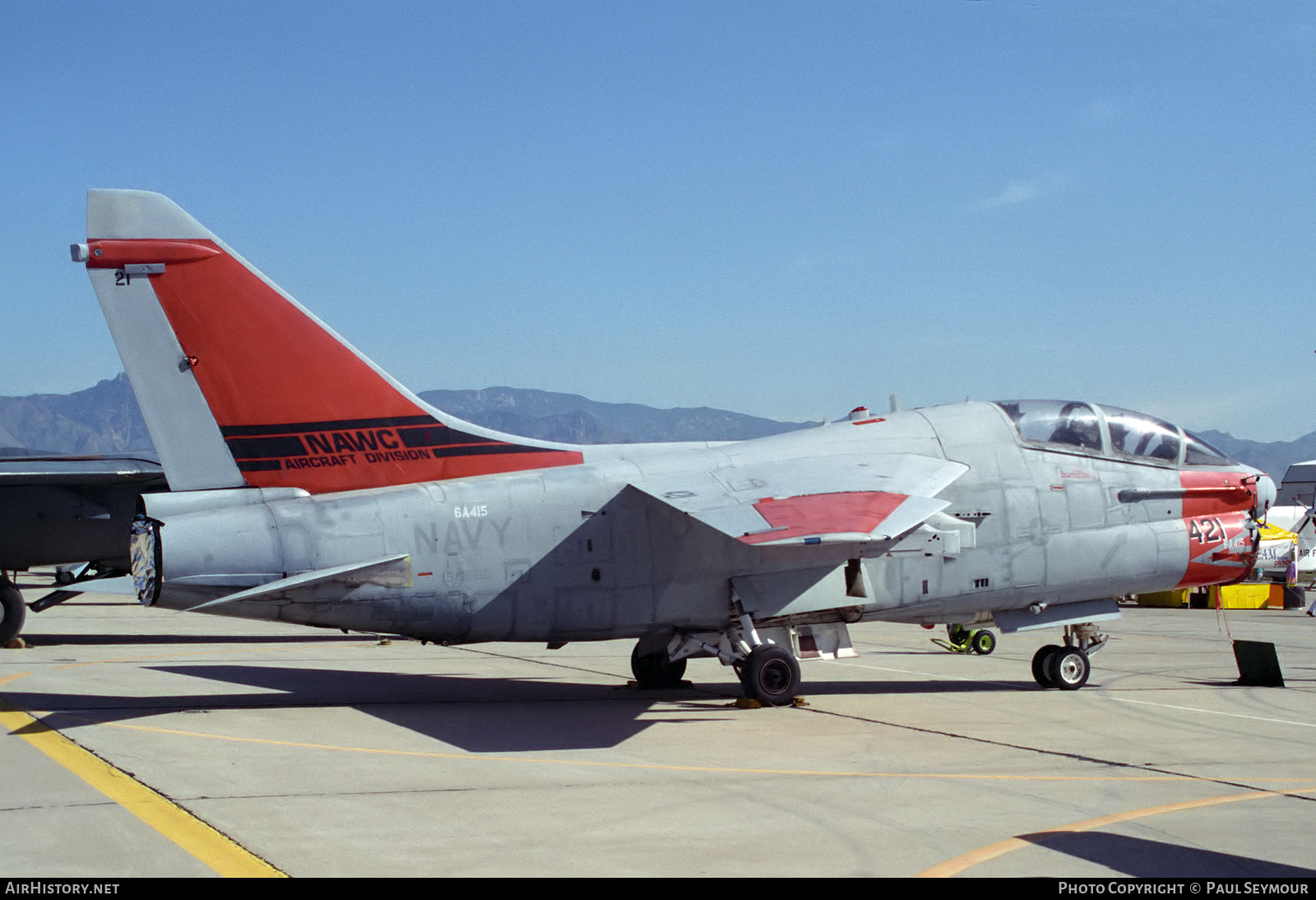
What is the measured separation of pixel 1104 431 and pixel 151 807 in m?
12.0

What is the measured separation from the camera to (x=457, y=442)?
42.4ft

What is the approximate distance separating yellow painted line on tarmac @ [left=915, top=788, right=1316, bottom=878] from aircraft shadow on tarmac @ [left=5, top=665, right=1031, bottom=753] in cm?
452

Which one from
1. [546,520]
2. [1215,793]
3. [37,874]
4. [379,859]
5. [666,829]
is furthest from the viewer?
[546,520]

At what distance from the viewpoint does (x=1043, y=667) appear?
15703mm

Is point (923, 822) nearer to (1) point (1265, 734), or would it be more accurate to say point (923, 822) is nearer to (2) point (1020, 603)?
(1) point (1265, 734)

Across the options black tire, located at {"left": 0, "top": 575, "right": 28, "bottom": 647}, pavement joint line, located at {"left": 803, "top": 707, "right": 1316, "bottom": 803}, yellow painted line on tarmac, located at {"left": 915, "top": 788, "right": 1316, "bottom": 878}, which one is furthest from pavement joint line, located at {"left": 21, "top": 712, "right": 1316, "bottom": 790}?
black tire, located at {"left": 0, "top": 575, "right": 28, "bottom": 647}

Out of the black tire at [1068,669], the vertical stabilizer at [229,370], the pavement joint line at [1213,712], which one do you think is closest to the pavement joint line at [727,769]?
the vertical stabilizer at [229,370]

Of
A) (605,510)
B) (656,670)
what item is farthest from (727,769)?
(656,670)

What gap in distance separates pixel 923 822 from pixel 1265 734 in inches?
238

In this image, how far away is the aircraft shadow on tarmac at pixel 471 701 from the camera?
1156 centimetres

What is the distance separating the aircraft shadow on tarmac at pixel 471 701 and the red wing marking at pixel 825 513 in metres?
2.44

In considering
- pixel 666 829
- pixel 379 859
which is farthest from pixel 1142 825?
pixel 379 859

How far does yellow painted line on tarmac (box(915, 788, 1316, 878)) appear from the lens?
21.5 feet

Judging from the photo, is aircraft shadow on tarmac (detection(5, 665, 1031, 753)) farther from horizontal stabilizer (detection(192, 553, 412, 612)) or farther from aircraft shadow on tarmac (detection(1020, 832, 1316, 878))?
aircraft shadow on tarmac (detection(1020, 832, 1316, 878))
